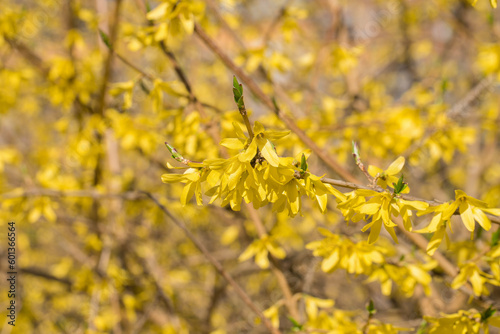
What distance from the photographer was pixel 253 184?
887mm

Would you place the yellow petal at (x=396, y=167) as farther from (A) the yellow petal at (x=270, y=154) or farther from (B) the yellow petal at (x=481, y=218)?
(A) the yellow petal at (x=270, y=154)

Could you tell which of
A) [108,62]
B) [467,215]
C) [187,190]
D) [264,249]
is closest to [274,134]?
[187,190]

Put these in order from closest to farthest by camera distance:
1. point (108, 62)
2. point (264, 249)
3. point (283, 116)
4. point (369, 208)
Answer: point (369, 208) → point (283, 116) → point (264, 249) → point (108, 62)

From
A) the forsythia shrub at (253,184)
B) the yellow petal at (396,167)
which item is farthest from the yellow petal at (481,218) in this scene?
the yellow petal at (396,167)

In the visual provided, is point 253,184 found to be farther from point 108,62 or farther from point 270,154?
point 108,62

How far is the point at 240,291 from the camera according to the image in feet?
4.89

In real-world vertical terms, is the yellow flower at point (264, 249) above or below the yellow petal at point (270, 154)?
below

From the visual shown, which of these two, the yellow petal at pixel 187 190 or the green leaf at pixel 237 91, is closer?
the green leaf at pixel 237 91

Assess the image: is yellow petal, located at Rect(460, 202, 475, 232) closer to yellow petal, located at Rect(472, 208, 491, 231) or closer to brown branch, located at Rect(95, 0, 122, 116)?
yellow petal, located at Rect(472, 208, 491, 231)

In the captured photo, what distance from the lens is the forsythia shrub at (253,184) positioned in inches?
37.3

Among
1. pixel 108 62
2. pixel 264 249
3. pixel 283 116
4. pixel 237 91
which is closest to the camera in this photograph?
pixel 237 91

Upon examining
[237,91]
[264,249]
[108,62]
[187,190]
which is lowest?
[264,249]

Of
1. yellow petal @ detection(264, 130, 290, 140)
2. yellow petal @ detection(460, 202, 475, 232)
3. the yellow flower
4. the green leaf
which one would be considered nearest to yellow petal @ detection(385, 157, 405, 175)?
yellow petal @ detection(460, 202, 475, 232)

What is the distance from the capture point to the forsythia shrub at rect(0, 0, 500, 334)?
946mm
